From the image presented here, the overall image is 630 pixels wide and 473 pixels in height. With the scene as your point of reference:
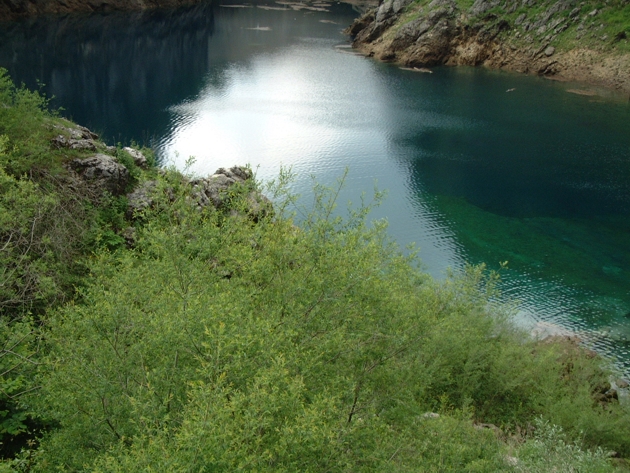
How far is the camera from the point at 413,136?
153 ft

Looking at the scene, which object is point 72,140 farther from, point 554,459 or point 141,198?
point 554,459

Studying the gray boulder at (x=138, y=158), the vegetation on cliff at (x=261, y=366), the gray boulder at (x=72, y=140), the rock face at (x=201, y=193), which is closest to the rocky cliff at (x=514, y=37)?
the rock face at (x=201, y=193)

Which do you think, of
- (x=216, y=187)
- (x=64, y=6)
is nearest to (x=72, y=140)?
(x=216, y=187)

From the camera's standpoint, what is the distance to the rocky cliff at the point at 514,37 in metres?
63.2

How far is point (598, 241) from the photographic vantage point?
3303cm

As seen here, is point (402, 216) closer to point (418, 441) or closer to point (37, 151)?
point (37, 151)

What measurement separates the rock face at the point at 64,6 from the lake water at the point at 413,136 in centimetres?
363

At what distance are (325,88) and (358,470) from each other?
169 feet

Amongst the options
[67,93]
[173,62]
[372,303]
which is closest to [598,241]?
[372,303]

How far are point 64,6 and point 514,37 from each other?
62661 mm

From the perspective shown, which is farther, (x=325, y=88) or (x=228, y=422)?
(x=325, y=88)

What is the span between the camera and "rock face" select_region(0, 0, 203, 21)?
239ft

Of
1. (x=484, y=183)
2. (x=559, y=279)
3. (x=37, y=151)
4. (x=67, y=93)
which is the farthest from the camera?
(x=67, y=93)

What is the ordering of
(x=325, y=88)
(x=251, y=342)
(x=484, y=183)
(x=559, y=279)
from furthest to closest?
1. (x=325, y=88)
2. (x=484, y=183)
3. (x=559, y=279)
4. (x=251, y=342)
